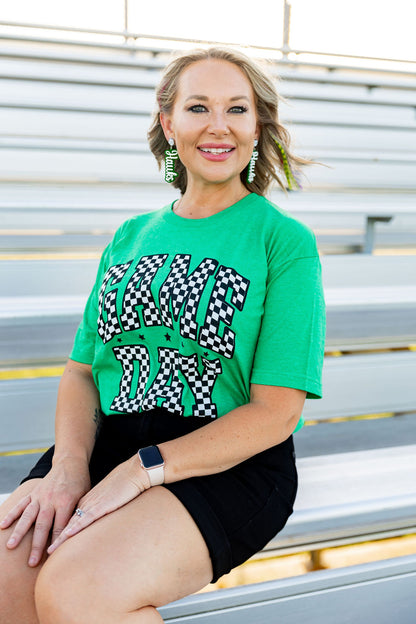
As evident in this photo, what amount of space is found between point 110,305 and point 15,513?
0.33 metres

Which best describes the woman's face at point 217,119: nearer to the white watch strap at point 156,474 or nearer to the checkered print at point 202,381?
the checkered print at point 202,381

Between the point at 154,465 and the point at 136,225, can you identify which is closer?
the point at 154,465

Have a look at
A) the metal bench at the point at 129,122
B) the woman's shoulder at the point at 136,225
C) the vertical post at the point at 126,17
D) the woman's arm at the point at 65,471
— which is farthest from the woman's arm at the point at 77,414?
the vertical post at the point at 126,17

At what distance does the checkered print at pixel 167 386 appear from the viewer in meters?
0.82

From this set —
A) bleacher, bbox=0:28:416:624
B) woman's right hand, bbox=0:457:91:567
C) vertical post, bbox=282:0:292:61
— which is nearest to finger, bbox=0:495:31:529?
woman's right hand, bbox=0:457:91:567

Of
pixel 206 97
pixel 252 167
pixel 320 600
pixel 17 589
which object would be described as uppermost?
pixel 206 97

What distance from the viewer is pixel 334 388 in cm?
137

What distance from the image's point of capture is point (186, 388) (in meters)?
0.83

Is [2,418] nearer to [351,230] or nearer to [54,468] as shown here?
[54,468]

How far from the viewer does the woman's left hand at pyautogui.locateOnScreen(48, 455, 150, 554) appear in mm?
708

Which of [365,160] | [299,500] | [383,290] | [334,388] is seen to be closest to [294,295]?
[299,500]

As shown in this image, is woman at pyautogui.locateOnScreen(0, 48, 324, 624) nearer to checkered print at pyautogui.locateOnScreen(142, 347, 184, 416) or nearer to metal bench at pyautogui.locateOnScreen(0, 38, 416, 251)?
checkered print at pyautogui.locateOnScreen(142, 347, 184, 416)

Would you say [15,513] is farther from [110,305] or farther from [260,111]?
[260,111]

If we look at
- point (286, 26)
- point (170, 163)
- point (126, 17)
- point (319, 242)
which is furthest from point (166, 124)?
point (286, 26)
